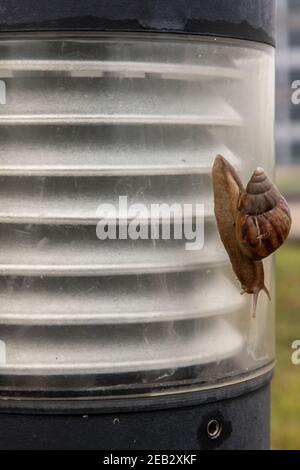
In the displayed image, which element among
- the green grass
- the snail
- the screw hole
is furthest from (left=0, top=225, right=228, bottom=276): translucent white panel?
the green grass

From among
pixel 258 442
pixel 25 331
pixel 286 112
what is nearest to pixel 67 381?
pixel 25 331

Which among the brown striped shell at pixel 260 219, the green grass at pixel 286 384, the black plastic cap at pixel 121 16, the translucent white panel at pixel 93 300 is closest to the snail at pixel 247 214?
the brown striped shell at pixel 260 219

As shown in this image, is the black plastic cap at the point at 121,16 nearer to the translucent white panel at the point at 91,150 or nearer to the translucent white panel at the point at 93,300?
the translucent white panel at the point at 91,150

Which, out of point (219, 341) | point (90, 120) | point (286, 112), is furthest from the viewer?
point (286, 112)

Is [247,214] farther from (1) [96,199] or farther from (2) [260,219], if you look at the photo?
(1) [96,199]

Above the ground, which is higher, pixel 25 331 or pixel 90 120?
pixel 90 120

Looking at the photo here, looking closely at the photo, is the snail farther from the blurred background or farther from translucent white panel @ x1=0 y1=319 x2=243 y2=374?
the blurred background

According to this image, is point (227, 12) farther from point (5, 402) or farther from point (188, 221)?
point (5, 402)

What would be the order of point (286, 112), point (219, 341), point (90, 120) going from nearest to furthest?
point (90, 120) < point (219, 341) < point (286, 112)
